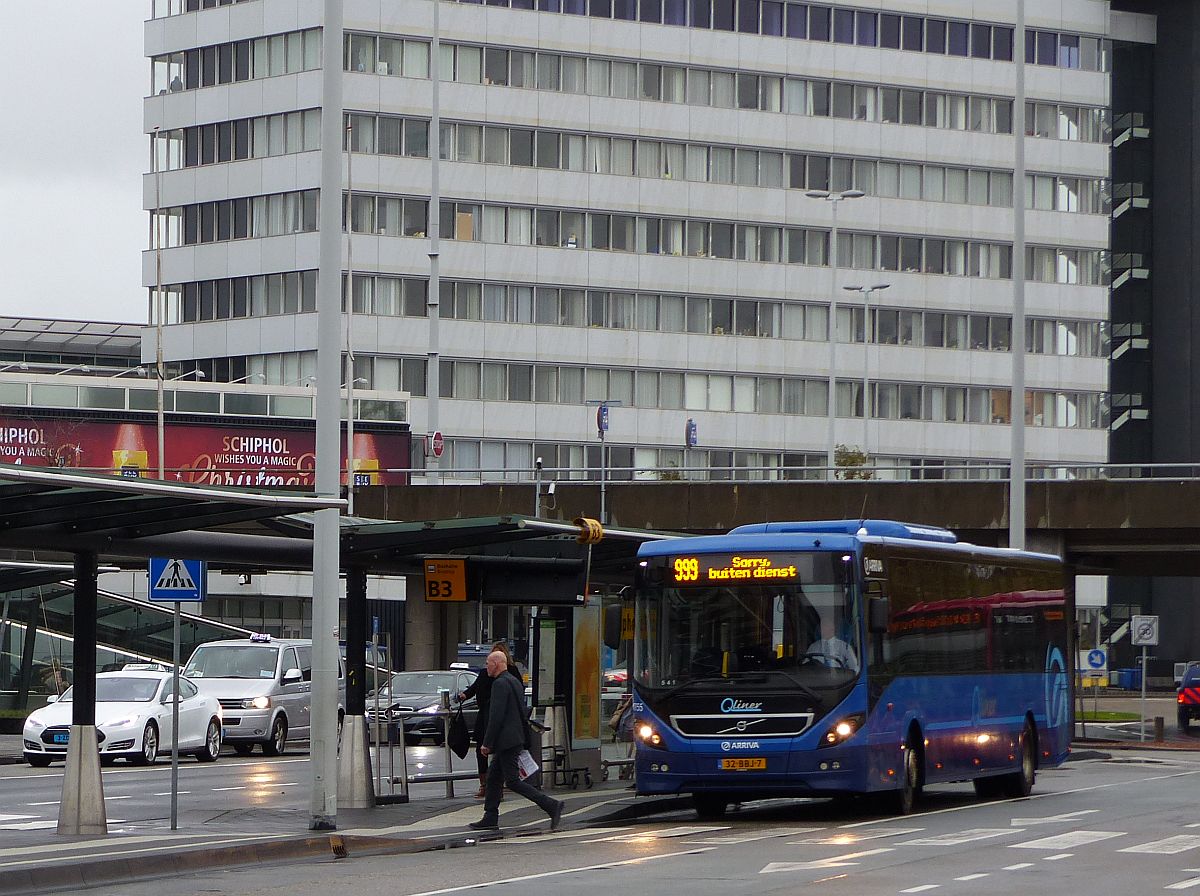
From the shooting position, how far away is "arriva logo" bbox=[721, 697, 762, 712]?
73.6 feet

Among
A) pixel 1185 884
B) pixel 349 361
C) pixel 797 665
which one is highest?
pixel 349 361

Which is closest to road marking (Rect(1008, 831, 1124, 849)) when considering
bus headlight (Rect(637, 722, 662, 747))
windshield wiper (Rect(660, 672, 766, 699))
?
windshield wiper (Rect(660, 672, 766, 699))

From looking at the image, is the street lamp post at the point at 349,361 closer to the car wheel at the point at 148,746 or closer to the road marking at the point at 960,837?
the car wheel at the point at 148,746

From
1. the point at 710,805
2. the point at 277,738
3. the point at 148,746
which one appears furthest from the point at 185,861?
the point at 277,738

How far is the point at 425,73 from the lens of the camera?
80.4m

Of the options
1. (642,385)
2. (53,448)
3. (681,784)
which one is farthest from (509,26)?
(681,784)

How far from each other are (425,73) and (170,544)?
61.3 meters

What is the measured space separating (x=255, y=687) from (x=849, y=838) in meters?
19.7

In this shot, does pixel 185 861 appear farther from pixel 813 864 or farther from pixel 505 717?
pixel 813 864

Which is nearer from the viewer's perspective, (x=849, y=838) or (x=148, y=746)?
(x=849, y=838)

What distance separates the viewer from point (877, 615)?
73.5ft

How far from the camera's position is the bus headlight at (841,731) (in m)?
22.2

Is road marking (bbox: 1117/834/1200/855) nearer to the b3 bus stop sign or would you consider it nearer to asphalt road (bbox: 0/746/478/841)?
asphalt road (bbox: 0/746/478/841)

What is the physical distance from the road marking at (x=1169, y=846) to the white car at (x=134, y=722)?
18259 millimetres
